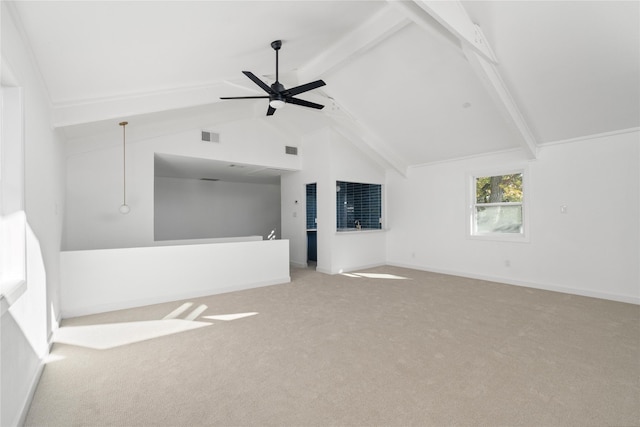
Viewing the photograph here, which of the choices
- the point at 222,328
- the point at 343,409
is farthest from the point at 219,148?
the point at 343,409

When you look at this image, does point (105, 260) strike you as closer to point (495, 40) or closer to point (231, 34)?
point (231, 34)

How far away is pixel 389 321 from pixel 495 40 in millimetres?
3344

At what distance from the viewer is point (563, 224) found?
4723 mm

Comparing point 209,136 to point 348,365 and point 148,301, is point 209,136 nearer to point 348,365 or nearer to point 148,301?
point 148,301

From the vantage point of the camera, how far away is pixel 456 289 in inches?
192

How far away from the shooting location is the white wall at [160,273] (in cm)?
372

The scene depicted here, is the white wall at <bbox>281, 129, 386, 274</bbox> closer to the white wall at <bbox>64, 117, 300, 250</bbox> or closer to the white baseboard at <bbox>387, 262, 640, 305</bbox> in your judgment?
the white baseboard at <bbox>387, 262, 640, 305</bbox>

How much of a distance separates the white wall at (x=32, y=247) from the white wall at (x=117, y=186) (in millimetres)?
1241

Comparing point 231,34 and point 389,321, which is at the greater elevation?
point 231,34

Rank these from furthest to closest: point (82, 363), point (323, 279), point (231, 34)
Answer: point (323, 279)
point (231, 34)
point (82, 363)

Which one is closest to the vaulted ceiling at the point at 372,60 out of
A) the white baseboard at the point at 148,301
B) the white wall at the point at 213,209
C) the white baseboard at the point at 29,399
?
the white baseboard at the point at 148,301

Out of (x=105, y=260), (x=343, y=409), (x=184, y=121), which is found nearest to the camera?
(x=343, y=409)

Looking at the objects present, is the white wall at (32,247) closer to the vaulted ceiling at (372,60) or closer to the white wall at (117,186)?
the vaulted ceiling at (372,60)

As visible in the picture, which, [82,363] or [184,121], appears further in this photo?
[184,121]
